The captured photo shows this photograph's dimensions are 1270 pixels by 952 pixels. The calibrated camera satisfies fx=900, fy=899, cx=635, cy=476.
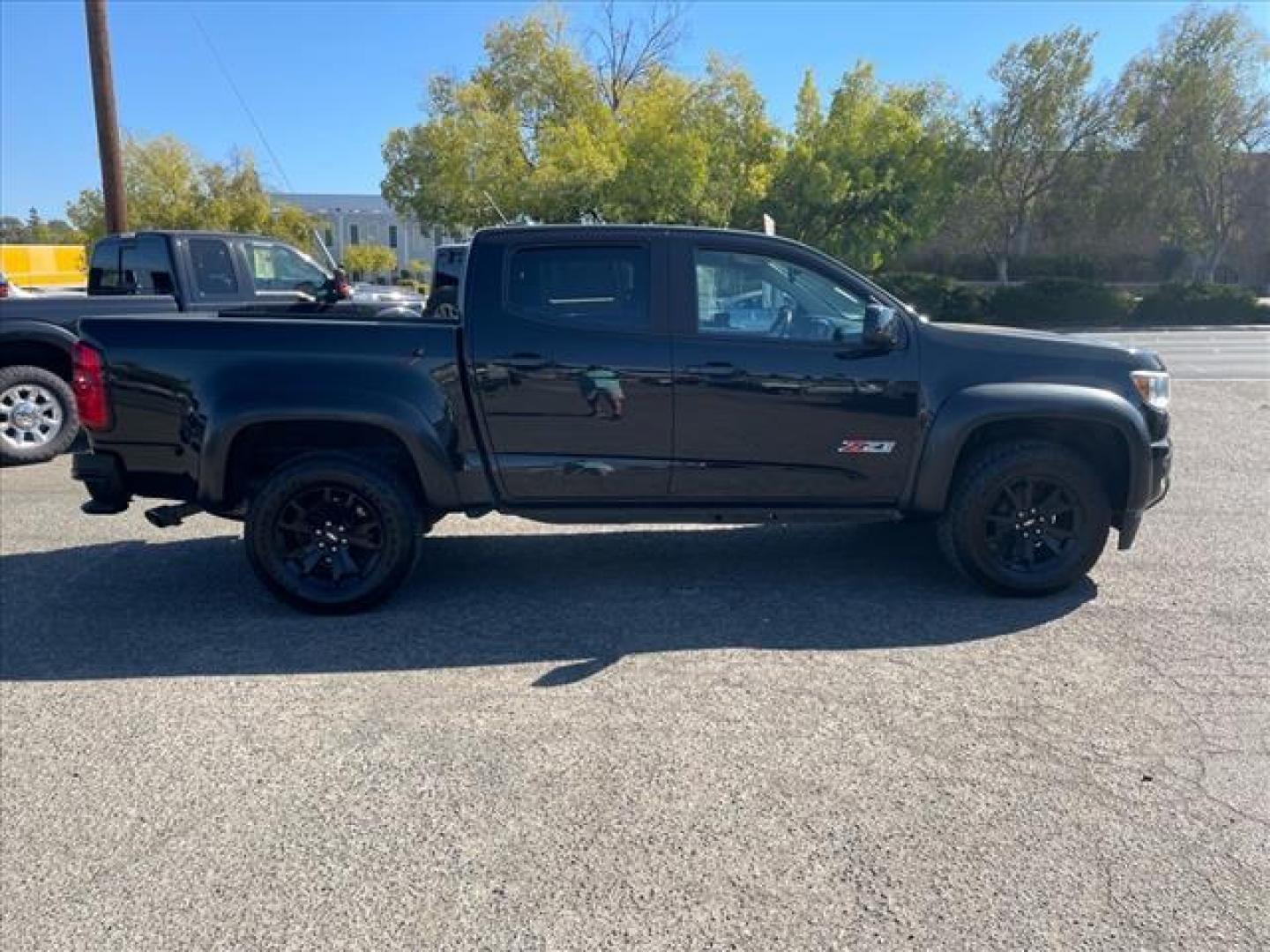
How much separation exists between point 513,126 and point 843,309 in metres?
29.4

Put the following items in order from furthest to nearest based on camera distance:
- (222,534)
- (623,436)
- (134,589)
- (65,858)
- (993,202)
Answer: (993,202)
(222,534)
(134,589)
(623,436)
(65,858)

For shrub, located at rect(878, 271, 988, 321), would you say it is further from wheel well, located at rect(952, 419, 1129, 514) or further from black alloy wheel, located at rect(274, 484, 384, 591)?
black alloy wheel, located at rect(274, 484, 384, 591)

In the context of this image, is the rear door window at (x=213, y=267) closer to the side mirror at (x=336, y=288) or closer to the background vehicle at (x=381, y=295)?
the side mirror at (x=336, y=288)

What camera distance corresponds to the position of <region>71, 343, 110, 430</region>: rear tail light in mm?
4469

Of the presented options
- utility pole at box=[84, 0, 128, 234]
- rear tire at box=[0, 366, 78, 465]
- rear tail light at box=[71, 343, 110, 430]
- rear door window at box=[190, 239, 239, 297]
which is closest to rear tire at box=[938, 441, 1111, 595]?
rear tail light at box=[71, 343, 110, 430]

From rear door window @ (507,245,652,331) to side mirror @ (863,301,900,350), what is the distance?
3.58 ft

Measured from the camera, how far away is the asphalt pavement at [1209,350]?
1575 centimetres

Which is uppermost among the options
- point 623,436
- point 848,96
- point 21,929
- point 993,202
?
point 848,96

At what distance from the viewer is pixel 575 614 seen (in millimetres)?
4688

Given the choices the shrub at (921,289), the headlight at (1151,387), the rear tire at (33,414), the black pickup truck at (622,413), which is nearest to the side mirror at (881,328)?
the black pickup truck at (622,413)

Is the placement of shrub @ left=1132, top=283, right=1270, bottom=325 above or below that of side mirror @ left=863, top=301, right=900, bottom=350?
above

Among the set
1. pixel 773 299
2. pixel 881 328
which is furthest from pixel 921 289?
pixel 881 328

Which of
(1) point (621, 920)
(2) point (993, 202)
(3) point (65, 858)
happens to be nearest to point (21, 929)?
(3) point (65, 858)

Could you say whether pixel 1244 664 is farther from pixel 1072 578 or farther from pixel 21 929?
pixel 21 929
